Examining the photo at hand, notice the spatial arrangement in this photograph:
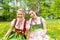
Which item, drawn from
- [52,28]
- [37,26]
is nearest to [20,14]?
[37,26]

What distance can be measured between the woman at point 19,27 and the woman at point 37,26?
0.10m

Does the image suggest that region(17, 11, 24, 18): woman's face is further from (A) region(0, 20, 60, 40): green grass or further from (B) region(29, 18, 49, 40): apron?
(A) region(0, 20, 60, 40): green grass

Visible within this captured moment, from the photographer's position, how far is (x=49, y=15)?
10.8ft

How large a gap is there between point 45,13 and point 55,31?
0.36 meters

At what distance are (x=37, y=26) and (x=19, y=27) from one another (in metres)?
0.27

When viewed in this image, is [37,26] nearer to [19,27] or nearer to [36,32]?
[36,32]

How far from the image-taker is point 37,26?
2873mm

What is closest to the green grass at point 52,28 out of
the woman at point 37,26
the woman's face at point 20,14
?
the woman at point 37,26

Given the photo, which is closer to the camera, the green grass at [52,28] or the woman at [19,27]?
the woman at [19,27]

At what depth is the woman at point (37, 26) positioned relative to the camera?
2844 mm

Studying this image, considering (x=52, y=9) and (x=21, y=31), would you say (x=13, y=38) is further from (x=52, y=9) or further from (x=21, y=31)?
(x=52, y=9)

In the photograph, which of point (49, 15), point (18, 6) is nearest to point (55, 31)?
point (49, 15)

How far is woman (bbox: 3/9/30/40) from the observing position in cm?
282

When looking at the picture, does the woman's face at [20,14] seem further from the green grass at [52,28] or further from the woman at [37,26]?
the green grass at [52,28]
